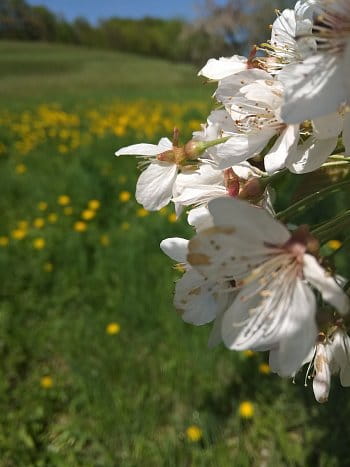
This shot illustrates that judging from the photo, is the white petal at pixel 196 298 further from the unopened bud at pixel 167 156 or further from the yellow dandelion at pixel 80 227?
the yellow dandelion at pixel 80 227

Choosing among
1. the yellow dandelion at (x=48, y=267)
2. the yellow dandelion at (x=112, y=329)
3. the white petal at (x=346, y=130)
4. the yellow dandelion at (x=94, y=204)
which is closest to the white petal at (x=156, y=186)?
the white petal at (x=346, y=130)

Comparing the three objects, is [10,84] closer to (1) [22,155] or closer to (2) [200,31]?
(2) [200,31]

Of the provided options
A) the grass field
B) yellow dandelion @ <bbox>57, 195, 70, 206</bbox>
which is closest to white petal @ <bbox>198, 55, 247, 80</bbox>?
the grass field

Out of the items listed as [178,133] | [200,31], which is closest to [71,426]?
[178,133]

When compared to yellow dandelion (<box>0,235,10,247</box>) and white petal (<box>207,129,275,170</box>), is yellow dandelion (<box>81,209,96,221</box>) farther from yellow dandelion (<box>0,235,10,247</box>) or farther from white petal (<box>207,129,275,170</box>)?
white petal (<box>207,129,275,170</box>)

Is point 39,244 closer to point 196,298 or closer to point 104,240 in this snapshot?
point 104,240
